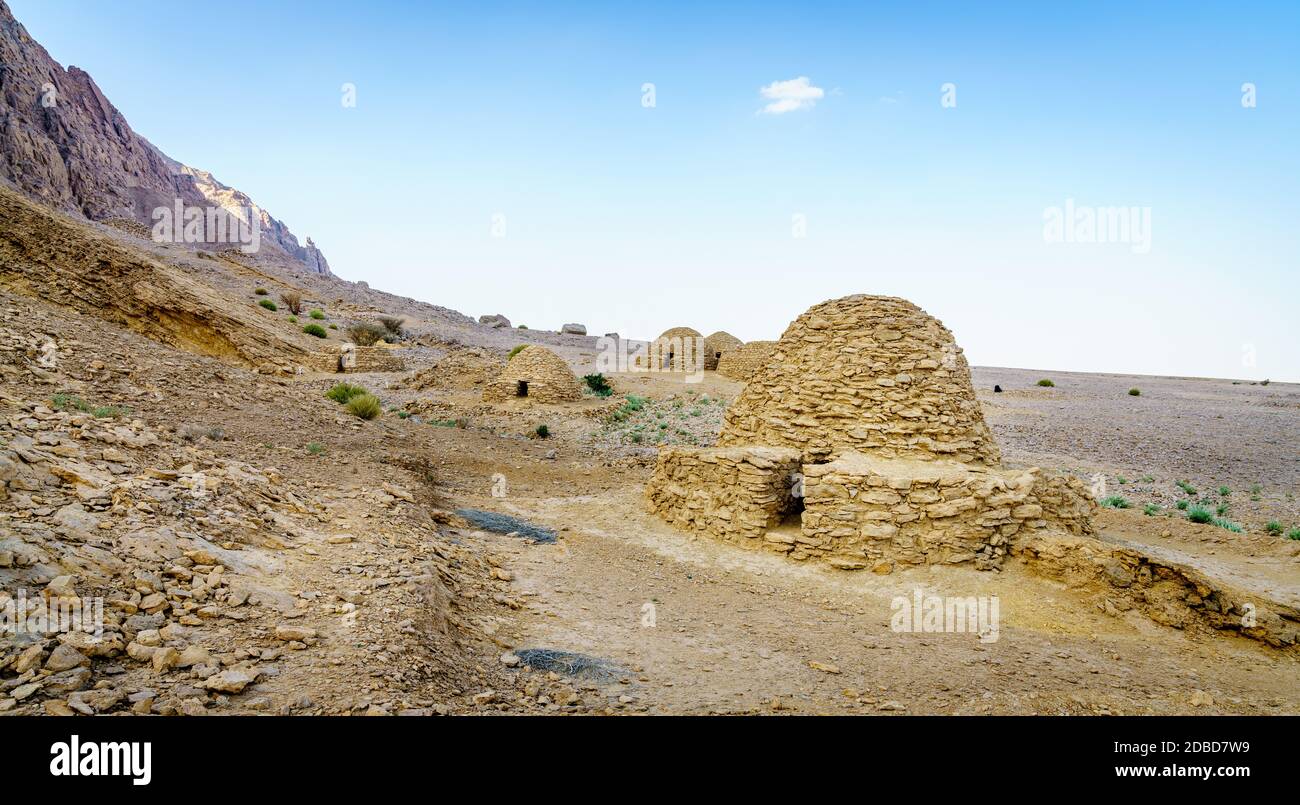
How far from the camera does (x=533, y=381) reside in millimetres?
21344

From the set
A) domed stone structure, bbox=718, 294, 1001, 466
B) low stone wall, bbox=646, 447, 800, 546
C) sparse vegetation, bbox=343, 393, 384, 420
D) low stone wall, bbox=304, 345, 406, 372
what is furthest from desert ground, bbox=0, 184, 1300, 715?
low stone wall, bbox=304, 345, 406, 372

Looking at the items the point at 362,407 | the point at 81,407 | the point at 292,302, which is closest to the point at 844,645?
the point at 81,407

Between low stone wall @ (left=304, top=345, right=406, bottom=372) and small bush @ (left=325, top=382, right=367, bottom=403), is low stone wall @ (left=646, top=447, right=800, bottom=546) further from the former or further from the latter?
low stone wall @ (left=304, top=345, right=406, bottom=372)

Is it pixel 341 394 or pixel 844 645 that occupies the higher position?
pixel 341 394

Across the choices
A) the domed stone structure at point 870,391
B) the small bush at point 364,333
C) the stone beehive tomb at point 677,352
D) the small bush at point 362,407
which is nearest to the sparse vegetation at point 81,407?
the small bush at point 362,407

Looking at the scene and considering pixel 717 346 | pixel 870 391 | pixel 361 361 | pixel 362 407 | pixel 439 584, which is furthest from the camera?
pixel 717 346

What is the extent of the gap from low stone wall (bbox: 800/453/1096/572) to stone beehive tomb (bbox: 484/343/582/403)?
14.2m

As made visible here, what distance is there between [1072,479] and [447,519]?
9244 millimetres

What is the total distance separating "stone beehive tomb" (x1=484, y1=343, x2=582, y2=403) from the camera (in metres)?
21.2

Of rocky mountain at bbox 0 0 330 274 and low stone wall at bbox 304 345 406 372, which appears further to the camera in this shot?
rocky mountain at bbox 0 0 330 274

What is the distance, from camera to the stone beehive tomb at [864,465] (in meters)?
7.76

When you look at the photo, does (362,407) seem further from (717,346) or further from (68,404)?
(717,346)

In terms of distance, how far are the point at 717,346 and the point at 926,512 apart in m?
26.7
